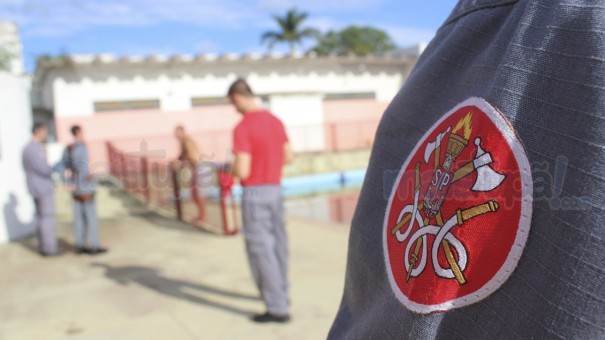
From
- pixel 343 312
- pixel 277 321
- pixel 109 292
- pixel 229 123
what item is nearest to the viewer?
pixel 343 312

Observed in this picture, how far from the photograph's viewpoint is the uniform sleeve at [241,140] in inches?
150

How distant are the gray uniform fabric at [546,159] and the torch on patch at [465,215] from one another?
1cm

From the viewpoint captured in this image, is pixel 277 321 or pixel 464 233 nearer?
pixel 464 233

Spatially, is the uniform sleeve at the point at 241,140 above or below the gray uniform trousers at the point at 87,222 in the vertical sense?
above

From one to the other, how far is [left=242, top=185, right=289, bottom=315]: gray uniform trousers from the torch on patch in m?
3.30

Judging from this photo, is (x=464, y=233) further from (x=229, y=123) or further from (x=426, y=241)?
(x=229, y=123)

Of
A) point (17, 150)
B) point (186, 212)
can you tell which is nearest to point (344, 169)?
point (186, 212)

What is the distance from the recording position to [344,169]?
16719mm

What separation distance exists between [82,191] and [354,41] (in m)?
43.5

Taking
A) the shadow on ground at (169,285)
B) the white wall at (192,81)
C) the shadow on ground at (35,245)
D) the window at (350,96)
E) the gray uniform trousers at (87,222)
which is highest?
the white wall at (192,81)

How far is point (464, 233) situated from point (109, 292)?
513cm

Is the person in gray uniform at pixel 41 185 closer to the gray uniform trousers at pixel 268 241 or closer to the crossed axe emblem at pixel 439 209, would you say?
the gray uniform trousers at pixel 268 241

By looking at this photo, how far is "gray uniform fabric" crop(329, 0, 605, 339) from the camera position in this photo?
0.46 metres

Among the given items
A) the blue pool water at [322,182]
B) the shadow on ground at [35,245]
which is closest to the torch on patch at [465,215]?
the shadow on ground at [35,245]
